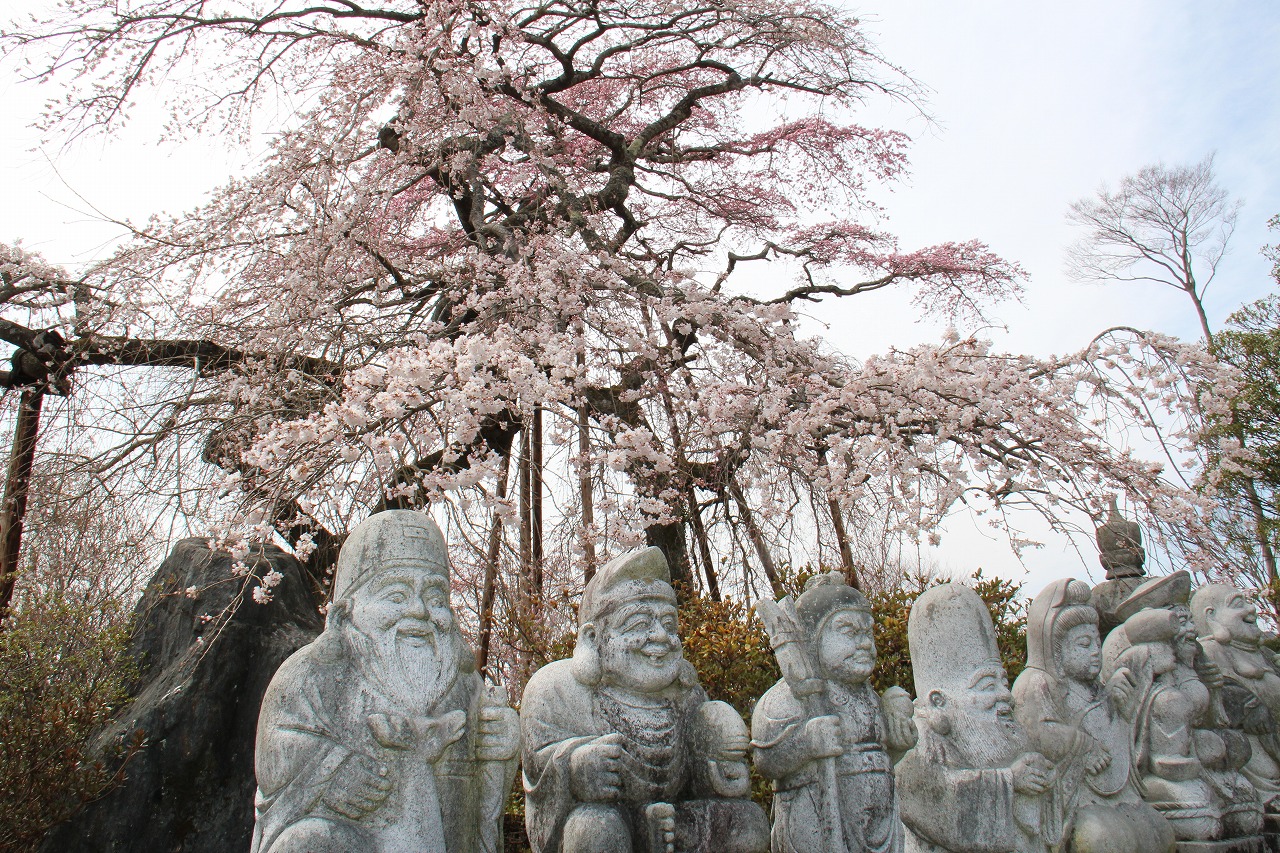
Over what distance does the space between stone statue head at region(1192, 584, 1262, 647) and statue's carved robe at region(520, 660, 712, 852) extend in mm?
4001

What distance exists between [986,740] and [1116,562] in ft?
8.99

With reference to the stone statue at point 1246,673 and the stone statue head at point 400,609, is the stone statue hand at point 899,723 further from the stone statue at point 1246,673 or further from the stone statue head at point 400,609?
the stone statue at point 1246,673

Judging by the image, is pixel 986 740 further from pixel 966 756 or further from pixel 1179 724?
pixel 1179 724

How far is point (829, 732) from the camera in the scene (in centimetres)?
341

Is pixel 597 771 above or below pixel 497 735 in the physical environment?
below

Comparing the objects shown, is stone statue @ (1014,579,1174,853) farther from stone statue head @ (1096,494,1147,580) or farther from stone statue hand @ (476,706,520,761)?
stone statue hand @ (476,706,520,761)

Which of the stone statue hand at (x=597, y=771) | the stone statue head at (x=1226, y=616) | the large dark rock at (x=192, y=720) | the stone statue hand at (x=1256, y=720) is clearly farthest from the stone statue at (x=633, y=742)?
the stone statue head at (x=1226, y=616)

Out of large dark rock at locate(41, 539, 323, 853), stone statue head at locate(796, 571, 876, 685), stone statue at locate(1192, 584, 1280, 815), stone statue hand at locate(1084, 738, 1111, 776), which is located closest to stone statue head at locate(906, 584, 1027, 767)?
stone statue head at locate(796, 571, 876, 685)

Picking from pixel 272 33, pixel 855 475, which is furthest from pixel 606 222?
pixel 855 475

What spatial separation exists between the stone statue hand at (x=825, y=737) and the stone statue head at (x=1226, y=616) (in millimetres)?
3417

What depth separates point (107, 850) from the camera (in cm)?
546

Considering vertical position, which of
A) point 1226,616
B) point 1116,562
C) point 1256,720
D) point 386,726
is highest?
point 1116,562

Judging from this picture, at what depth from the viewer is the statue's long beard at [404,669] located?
2.80m

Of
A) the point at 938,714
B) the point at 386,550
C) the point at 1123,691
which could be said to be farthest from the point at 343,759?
the point at 1123,691
